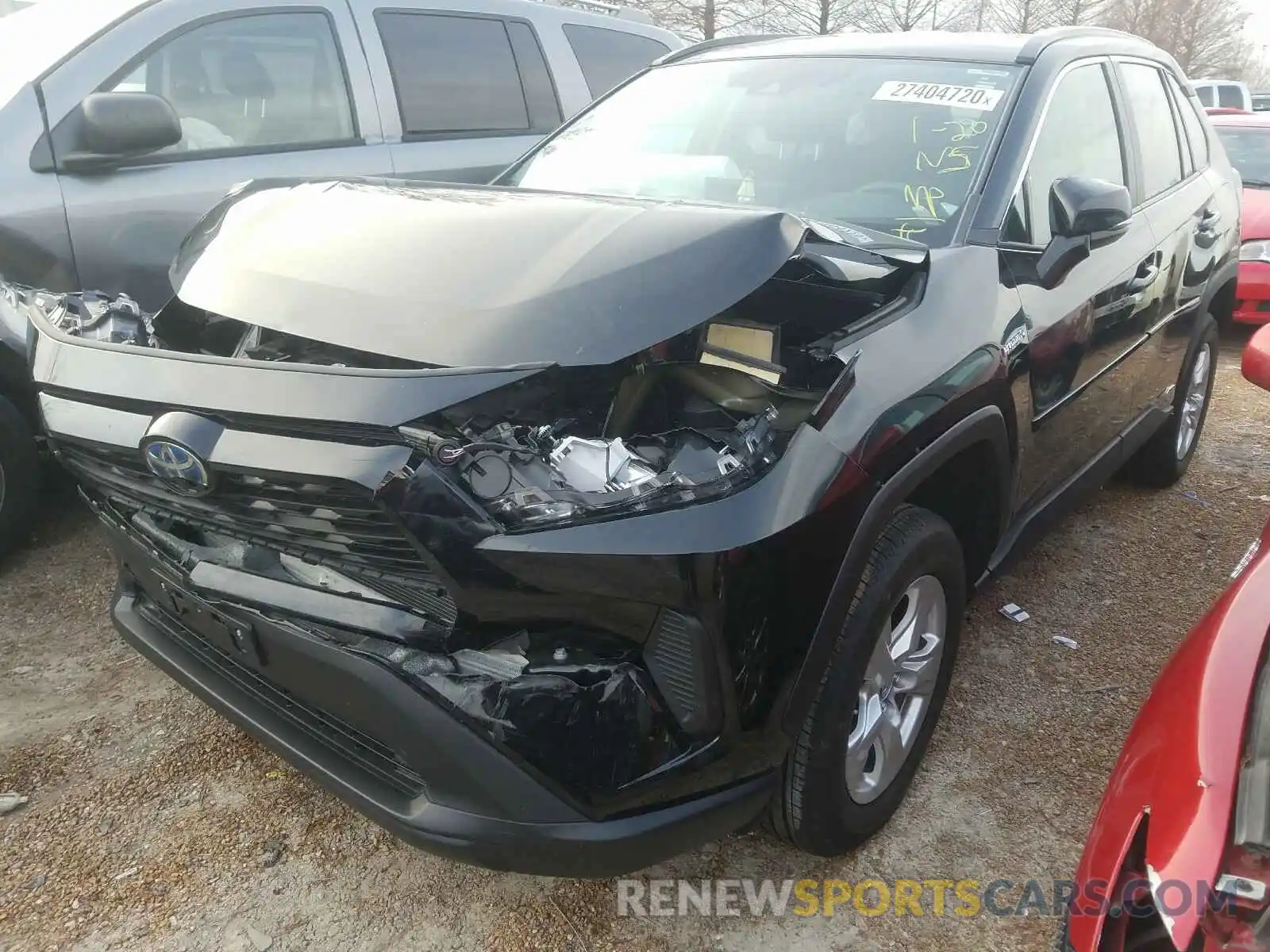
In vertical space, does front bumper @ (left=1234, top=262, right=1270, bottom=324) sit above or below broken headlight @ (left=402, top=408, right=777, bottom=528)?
below

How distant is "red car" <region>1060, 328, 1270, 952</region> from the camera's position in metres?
1.21

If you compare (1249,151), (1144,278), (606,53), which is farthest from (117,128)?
(1249,151)

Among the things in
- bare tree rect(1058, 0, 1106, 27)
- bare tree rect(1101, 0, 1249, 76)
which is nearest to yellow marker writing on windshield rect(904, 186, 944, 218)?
bare tree rect(1058, 0, 1106, 27)

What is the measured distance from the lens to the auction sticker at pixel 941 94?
8.86 feet

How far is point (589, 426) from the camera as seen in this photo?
6.13 feet

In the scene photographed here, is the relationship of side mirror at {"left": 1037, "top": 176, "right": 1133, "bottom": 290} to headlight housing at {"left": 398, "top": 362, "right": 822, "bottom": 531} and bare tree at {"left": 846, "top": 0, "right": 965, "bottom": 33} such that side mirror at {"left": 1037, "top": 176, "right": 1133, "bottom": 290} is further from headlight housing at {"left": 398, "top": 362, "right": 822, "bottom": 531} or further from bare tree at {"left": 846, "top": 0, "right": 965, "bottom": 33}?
bare tree at {"left": 846, "top": 0, "right": 965, "bottom": 33}

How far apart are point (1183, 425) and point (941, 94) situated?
2503 millimetres

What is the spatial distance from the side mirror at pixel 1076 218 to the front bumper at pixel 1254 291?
518cm

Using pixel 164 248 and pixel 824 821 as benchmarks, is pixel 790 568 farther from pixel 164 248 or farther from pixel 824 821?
pixel 164 248

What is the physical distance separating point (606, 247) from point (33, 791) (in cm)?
207

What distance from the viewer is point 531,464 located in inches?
66.9

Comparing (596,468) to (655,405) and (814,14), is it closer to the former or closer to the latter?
(655,405)

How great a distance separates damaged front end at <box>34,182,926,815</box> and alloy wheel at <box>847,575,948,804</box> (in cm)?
44

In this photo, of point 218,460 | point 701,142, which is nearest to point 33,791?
point 218,460
